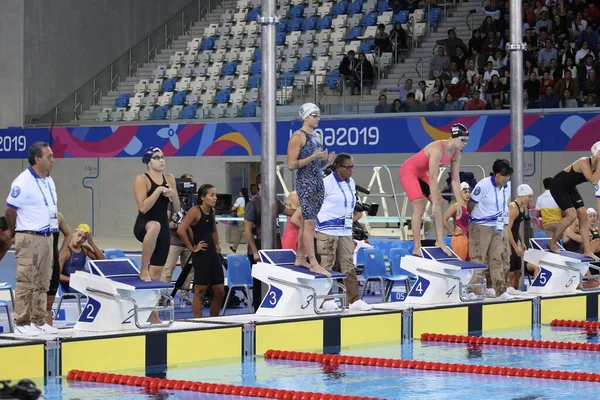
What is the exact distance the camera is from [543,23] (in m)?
22.4

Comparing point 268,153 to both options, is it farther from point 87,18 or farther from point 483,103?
point 87,18

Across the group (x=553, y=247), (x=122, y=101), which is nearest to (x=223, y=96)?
(x=122, y=101)

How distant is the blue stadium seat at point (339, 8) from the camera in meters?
27.9

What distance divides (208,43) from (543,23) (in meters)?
10.1

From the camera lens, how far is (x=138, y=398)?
23.5 ft

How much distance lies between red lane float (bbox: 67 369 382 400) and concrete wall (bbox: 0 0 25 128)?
21.7 m

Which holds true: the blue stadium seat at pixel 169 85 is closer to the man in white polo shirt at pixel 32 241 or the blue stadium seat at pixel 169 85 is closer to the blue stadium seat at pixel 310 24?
the blue stadium seat at pixel 310 24

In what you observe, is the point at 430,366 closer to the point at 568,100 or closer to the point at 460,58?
the point at 568,100

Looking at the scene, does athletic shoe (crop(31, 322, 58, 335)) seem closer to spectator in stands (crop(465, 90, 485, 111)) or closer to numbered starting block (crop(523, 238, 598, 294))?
numbered starting block (crop(523, 238, 598, 294))

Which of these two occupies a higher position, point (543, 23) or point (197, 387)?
point (543, 23)

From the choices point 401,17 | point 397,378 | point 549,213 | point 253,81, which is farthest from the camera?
point 253,81

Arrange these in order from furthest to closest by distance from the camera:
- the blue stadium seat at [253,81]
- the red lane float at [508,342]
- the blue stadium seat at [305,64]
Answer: the blue stadium seat at [253,81], the blue stadium seat at [305,64], the red lane float at [508,342]

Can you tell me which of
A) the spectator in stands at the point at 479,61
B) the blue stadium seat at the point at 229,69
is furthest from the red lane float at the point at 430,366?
the blue stadium seat at the point at 229,69

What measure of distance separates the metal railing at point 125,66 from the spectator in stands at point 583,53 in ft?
41.7
